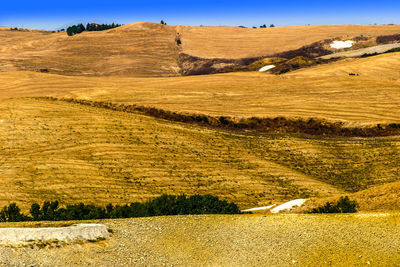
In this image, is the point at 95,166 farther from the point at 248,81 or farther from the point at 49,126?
the point at 248,81

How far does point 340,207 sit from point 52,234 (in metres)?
26.7

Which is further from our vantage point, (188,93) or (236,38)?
(236,38)

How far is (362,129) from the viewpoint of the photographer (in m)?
79.4

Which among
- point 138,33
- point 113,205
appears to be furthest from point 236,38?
point 113,205

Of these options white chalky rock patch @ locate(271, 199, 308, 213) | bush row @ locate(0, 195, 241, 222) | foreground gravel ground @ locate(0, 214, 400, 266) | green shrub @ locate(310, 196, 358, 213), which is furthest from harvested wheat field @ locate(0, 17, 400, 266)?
green shrub @ locate(310, 196, 358, 213)

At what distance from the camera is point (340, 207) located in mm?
39969

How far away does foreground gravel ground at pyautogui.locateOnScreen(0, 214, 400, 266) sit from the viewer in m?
27.8

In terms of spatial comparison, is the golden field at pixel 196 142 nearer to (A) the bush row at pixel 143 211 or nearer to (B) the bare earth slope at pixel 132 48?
(A) the bush row at pixel 143 211

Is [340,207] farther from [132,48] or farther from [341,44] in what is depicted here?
[341,44]

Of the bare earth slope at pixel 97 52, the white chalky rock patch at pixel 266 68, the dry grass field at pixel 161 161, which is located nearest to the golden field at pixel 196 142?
the dry grass field at pixel 161 161

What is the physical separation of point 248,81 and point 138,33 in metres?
90.5

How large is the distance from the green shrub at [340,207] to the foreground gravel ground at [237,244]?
17.1 ft

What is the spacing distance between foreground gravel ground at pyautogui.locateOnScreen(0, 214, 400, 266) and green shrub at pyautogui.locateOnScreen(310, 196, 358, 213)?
5216 millimetres

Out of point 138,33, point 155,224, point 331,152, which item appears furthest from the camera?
point 138,33
